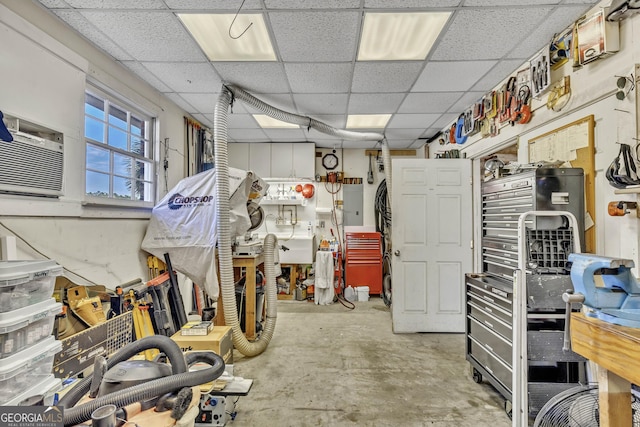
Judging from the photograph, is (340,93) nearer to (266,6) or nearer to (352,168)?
(266,6)

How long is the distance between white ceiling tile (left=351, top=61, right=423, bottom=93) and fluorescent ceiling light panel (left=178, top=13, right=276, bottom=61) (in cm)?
82

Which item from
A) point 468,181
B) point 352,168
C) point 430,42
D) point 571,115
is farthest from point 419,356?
point 352,168

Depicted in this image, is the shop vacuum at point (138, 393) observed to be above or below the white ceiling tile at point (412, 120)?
below

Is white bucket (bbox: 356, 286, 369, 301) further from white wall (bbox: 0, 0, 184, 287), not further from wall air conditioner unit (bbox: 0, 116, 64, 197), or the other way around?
wall air conditioner unit (bbox: 0, 116, 64, 197)

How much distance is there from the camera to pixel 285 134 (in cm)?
468

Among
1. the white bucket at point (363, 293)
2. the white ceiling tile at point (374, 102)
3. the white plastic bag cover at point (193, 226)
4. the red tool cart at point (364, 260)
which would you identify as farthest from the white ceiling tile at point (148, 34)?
the white bucket at point (363, 293)

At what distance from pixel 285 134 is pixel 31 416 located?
4.37 m

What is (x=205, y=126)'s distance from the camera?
4.30m

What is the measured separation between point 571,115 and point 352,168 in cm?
380

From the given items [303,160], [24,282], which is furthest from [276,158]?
[24,282]

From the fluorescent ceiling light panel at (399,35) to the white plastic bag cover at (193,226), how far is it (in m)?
1.76

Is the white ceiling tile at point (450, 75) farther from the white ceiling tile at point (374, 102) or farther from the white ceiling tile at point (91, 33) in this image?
the white ceiling tile at point (91, 33)

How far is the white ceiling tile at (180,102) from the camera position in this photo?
3244 millimetres

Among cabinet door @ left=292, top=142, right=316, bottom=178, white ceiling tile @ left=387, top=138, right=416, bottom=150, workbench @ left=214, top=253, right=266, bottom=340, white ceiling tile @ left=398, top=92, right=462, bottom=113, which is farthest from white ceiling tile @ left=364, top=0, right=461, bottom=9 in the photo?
cabinet door @ left=292, top=142, right=316, bottom=178
